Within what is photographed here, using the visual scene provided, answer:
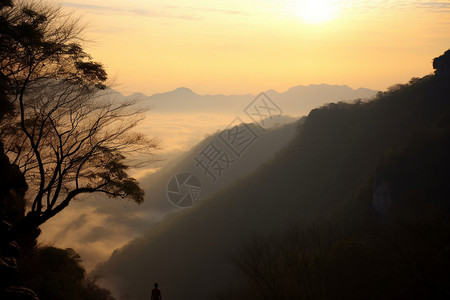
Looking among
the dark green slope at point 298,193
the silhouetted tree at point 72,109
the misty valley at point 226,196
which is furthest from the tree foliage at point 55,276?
the dark green slope at point 298,193

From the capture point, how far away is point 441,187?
67250mm

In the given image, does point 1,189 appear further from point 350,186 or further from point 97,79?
point 350,186

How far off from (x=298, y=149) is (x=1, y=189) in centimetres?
11396

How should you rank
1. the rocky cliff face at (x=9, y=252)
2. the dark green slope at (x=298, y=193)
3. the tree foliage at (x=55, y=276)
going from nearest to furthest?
the rocky cliff face at (x=9, y=252) → the tree foliage at (x=55, y=276) → the dark green slope at (x=298, y=193)

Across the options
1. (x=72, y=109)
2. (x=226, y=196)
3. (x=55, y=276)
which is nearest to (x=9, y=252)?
(x=55, y=276)

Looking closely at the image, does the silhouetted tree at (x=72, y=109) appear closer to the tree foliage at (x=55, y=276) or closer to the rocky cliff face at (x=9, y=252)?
the rocky cliff face at (x=9, y=252)

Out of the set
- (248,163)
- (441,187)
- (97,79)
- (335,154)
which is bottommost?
(441,187)

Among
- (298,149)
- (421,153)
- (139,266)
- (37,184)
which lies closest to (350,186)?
(421,153)

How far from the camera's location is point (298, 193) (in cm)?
10438

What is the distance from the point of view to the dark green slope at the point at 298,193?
289 feet

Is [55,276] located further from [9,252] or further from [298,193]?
[298,193]

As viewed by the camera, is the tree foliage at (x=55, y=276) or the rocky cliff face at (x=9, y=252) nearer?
the rocky cliff face at (x=9, y=252)

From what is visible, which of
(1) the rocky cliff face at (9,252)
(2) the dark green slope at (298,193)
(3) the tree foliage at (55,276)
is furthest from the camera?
(2) the dark green slope at (298,193)

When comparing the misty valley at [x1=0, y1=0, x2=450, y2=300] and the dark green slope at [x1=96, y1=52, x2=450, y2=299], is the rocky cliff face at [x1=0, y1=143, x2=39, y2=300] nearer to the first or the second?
the misty valley at [x1=0, y1=0, x2=450, y2=300]
